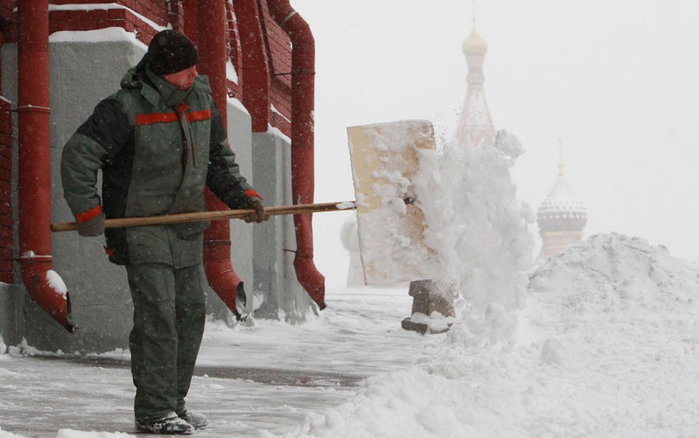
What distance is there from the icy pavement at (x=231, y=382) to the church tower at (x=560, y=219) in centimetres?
7886

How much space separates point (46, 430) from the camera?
4.37 meters

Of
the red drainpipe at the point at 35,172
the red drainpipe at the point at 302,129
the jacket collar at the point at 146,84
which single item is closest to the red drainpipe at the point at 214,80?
the red drainpipe at the point at 35,172

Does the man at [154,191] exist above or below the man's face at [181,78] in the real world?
below

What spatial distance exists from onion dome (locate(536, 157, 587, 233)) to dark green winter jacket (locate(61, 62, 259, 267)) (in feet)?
277

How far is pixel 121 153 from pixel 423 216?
1899 mm

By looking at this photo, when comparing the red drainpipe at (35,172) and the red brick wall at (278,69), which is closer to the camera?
the red drainpipe at (35,172)

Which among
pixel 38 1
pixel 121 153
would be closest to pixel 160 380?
pixel 121 153

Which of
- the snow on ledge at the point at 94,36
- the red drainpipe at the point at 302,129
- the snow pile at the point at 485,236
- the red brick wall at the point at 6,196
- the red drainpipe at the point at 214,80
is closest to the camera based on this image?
the snow pile at the point at 485,236

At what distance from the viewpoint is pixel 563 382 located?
5.87 m

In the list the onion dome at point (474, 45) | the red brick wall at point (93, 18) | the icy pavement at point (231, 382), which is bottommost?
the icy pavement at point (231, 382)

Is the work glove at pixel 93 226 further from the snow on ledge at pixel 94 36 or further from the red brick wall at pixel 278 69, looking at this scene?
the red brick wall at pixel 278 69

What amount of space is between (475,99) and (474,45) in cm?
489

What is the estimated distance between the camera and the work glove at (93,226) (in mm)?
4312

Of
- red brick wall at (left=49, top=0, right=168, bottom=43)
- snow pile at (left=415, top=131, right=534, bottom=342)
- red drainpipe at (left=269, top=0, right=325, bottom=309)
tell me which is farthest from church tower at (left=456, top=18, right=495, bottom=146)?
snow pile at (left=415, top=131, right=534, bottom=342)
